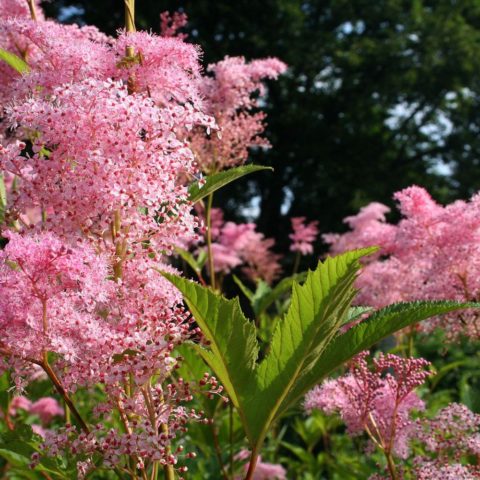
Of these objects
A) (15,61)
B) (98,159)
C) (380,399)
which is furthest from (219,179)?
(380,399)

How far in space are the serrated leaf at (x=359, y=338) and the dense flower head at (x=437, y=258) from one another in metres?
1.16

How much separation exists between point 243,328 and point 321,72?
21.7 m

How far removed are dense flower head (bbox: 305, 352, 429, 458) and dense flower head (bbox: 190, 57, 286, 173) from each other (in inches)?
54.8

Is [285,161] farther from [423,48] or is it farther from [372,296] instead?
[372,296]

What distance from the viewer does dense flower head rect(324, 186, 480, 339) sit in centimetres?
267

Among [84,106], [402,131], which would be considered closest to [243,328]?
[84,106]

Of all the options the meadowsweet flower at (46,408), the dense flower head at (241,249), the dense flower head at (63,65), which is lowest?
the meadowsweet flower at (46,408)

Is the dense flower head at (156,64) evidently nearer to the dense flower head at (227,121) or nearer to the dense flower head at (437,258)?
the dense flower head at (437,258)

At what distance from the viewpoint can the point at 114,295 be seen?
5.05ft

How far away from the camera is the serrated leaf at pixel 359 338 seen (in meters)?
1.46

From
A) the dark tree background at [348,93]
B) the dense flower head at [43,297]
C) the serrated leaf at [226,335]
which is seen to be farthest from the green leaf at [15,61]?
the dark tree background at [348,93]

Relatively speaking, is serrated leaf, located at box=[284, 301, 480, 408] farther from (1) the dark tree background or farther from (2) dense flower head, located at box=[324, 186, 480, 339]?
(1) the dark tree background

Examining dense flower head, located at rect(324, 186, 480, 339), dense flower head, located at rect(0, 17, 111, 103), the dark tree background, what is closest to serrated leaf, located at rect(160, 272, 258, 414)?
dense flower head, located at rect(0, 17, 111, 103)

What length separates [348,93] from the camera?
22.0m
